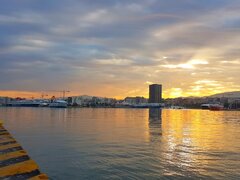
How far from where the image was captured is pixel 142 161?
64.2 ft

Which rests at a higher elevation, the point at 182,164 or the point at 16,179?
the point at 16,179

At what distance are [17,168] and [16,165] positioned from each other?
1.32 feet

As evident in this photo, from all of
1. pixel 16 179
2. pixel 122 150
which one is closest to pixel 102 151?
pixel 122 150

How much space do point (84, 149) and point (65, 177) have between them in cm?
900

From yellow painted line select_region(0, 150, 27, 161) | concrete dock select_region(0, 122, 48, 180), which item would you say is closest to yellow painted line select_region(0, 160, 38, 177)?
concrete dock select_region(0, 122, 48, 180)

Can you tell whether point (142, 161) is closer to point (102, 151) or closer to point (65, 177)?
point (102, 151)

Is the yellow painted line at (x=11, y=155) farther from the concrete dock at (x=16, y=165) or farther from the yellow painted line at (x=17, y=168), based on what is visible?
the yellow painted line at (x=17, y=168)

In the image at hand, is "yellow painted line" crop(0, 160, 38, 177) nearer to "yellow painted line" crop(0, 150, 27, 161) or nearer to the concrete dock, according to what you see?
the concrete dock

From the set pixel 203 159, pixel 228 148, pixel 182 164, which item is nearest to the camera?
pixel 182 164

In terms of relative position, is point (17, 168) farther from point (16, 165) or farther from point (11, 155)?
point (11, 155)

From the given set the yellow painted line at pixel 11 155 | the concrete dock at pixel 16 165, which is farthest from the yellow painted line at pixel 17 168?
the yellow painted line at pixel 11 155

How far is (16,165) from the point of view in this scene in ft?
32.1

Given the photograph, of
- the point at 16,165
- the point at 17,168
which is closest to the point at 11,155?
the point at 16,165

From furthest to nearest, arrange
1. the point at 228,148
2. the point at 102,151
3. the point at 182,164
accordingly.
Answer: the point at 228,148
the point at 102,151
the point at 182,164
